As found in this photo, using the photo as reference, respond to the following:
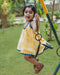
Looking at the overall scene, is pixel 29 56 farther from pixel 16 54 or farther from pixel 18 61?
pixel 16 54

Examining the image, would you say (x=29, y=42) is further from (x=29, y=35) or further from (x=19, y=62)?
(x=19, y=62)

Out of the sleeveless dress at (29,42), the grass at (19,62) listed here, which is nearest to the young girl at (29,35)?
the sleeveless dress at (29,42)

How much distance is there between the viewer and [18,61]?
138 inches

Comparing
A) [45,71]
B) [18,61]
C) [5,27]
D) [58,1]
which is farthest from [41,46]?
[58,1]

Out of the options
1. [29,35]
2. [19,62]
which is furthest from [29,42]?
[19,62]

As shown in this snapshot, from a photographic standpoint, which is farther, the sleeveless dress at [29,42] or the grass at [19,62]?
the grass at [19,62]

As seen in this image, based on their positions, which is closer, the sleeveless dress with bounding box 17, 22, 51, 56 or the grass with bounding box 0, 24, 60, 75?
the sleeveless dress with bounding box 17, 22, 51, 56

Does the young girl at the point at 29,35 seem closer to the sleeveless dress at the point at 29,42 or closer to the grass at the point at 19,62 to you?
the sleeveless dress at the point at 29,42

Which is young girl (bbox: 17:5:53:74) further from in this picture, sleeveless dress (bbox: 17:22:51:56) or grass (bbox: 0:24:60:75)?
grass (bbox: 0:24:60:75)

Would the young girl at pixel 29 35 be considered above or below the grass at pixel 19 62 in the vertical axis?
above

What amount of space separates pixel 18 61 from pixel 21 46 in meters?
1.51

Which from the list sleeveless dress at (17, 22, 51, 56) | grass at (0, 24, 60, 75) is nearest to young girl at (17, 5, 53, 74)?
sleeveless dress at (17, 22, 51, 56)

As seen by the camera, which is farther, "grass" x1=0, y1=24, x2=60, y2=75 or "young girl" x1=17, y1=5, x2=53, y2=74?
"grass" x1=0, y1=24, x2=60, y2=75

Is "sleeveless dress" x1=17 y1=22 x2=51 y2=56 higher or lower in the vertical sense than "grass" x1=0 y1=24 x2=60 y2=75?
higher
